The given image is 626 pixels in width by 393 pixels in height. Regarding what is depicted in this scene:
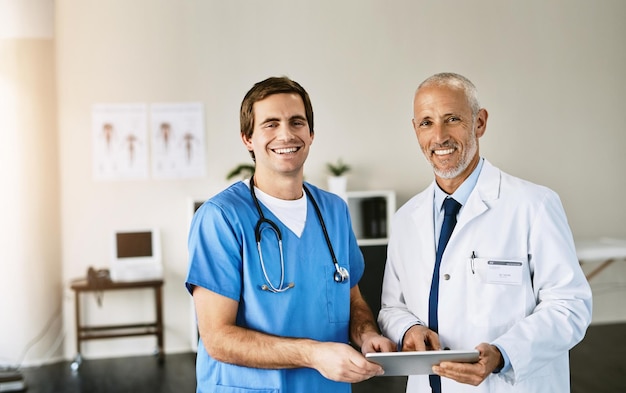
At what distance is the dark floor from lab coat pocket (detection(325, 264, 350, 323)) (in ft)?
8.23

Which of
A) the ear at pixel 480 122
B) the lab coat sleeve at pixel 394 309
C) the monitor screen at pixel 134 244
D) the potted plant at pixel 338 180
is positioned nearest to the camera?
the lab coat sleeve at pixel 394 309

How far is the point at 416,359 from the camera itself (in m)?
1.49

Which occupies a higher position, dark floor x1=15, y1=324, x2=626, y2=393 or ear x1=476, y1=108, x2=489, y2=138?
ear x1=476, y1=108, x2=489, y2=138

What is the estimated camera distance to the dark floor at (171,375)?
4.17m

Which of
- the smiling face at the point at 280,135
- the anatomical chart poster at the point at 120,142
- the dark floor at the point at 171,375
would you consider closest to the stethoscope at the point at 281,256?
the smiling face at the point at 280,135

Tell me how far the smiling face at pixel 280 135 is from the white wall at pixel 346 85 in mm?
3652

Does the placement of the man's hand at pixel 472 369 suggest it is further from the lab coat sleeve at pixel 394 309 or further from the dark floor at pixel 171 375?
the dark floor at pixel 171 375

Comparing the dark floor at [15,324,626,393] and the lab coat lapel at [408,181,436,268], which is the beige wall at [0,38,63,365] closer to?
the dark floor at [15,324,626,393]

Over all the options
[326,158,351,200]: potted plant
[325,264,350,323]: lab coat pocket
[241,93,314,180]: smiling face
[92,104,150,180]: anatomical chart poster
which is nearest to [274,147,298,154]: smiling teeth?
[241,93,314,180]: smiling face

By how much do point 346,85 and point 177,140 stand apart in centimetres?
155

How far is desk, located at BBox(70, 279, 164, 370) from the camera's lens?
16.0 feet

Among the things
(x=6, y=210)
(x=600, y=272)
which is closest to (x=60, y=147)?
(x=6, y=210)

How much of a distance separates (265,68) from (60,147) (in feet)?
6.08

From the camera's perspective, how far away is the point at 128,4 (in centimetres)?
523
